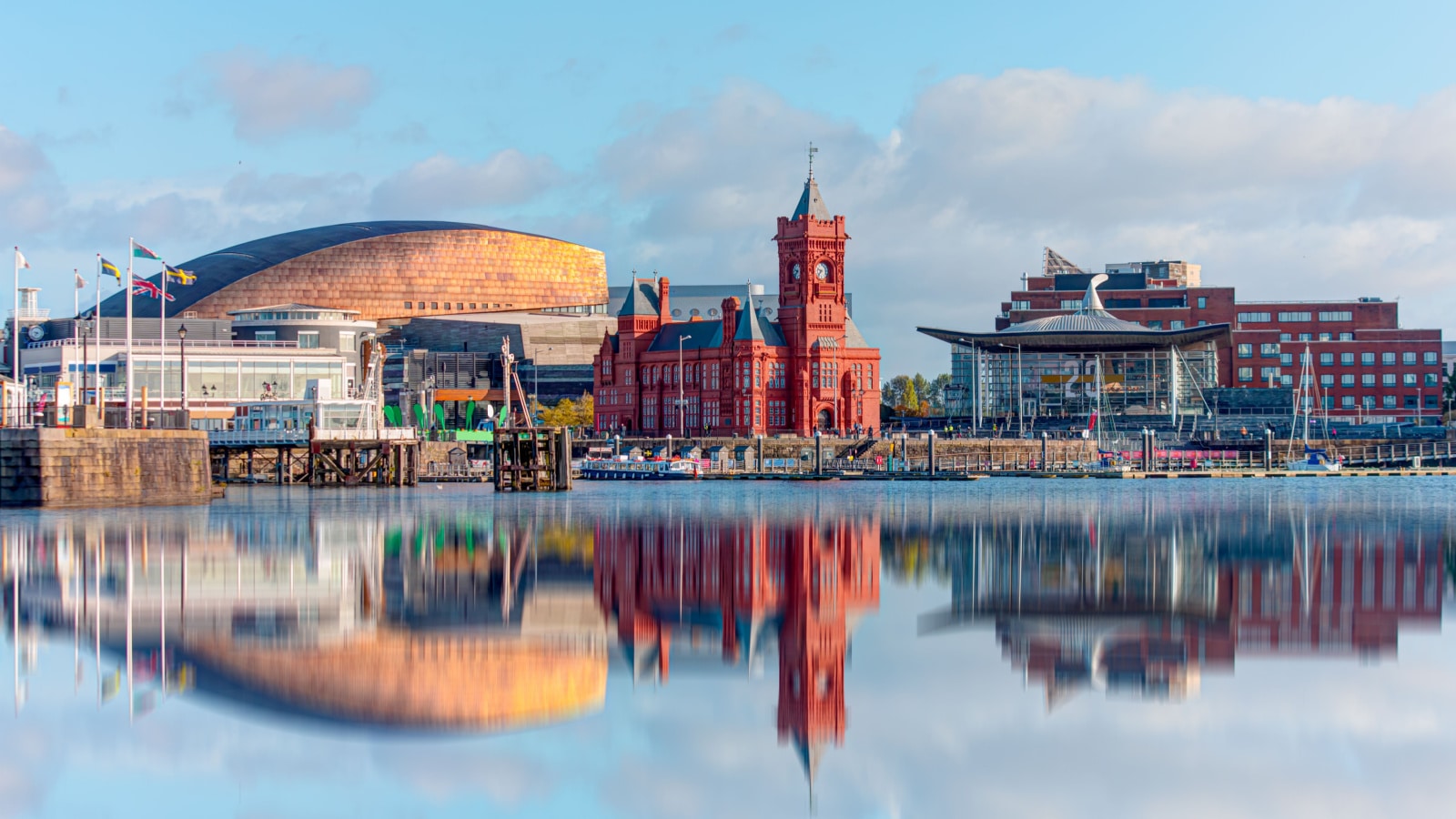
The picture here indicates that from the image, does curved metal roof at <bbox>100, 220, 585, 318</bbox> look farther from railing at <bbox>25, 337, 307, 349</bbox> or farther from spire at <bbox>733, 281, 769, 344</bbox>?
spire at <bbox>733, 281, 769, 344</bbox>

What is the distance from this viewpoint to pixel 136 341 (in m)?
136

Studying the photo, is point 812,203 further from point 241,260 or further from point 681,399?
point 241,260

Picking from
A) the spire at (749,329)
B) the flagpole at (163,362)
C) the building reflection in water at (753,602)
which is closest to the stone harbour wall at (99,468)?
the flagpole at (163,362)

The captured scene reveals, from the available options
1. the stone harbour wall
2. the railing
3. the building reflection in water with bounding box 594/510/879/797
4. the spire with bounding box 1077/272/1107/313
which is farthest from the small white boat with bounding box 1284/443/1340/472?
the stone harbour wall

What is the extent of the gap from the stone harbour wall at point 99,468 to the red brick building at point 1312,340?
364ft

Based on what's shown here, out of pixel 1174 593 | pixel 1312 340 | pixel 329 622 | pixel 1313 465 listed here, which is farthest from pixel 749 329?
pixel 329 622

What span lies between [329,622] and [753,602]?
26.7ft

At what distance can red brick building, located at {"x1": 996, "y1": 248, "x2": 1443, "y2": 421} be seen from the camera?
16700 centimetres

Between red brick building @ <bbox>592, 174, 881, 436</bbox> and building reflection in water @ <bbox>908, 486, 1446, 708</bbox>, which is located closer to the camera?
building reflection in water @ <bbox>908, 486, 1446, 708</bbox>

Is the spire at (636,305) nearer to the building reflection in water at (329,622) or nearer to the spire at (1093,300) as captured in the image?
the spire at (1093,300)

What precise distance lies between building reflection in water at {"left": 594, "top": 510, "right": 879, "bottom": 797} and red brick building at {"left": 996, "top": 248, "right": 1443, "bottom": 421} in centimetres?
11993

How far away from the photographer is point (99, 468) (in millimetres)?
67375

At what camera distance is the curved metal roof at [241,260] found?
180 metres

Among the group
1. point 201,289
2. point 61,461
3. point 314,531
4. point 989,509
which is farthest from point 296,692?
point 201,289
